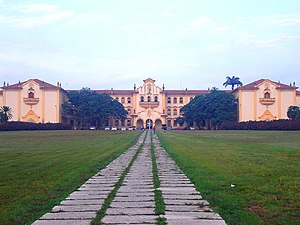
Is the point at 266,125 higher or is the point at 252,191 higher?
the point at 266,125

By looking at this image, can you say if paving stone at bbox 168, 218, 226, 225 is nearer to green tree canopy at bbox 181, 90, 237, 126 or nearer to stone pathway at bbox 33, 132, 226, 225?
stone pathway at bbox 33, 132, 226, 225

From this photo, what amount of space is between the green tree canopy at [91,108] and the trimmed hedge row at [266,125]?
86.8 feet

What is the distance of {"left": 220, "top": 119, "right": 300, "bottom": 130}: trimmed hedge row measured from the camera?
67812 millimetres

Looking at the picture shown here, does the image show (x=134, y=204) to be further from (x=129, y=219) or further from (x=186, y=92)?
(x=186, y=92)

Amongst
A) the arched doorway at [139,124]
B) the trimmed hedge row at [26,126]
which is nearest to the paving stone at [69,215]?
the trimmed hedge row at [26,126]

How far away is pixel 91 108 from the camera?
314ft

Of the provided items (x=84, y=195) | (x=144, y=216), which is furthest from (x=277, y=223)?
(x=84, y=195)

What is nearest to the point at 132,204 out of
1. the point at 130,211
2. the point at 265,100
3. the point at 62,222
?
the point at 130,211

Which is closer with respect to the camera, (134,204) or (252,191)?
(134,204)

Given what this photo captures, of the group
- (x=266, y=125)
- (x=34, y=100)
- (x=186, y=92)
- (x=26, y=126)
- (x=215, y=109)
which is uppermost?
(x=186, y=92)

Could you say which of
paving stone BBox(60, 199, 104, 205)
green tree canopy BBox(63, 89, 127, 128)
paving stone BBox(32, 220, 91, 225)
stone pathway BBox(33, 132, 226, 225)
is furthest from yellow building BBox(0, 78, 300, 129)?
paving stone BBox(32, 220, 91, 225)

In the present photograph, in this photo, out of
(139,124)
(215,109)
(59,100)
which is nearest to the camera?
(215,109)

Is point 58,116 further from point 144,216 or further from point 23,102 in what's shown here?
point 144,216

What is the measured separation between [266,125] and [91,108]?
38.9m
